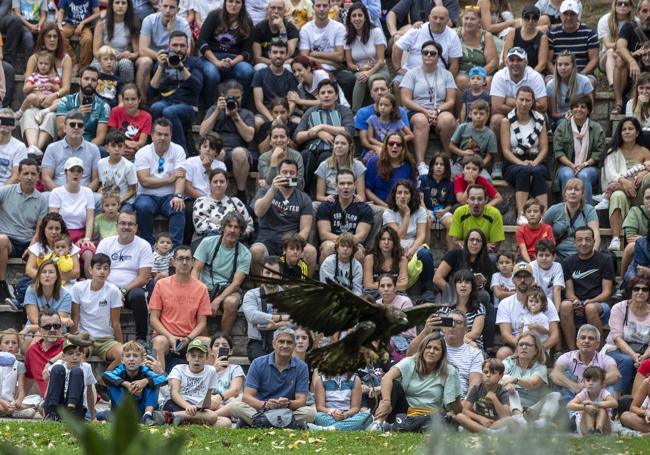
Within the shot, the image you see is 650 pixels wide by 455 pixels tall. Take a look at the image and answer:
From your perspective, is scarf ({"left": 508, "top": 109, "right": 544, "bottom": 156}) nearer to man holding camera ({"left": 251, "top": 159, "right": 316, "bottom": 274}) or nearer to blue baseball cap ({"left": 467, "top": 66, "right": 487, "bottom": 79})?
blue baseball cap ({"left": 467, "top": 66, "right": 487, "bottom": 79})

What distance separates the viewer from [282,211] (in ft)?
45.9

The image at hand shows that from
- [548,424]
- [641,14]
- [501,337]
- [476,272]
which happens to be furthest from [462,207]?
[548,424]

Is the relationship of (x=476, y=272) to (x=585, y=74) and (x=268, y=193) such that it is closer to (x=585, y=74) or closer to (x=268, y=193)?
(x=268, y=193)

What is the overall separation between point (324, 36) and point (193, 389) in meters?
6.33

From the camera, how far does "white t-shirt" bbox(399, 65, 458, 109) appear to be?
15898 mm

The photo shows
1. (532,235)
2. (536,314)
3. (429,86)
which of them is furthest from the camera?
(429,86)

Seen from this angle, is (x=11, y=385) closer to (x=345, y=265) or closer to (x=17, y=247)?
(x=17, y=247)

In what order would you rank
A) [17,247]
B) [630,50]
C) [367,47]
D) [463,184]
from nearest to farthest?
[17,247] → [463,184] → [367,47] → [630,50]

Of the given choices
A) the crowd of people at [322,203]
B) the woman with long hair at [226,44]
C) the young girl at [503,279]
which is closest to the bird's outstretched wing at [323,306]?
the crowd of people at [322,203]

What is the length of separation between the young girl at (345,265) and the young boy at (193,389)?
A: 201cm

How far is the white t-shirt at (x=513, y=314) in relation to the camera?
13.0 m

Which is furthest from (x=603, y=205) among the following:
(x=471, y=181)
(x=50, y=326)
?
(x=50, y=326)

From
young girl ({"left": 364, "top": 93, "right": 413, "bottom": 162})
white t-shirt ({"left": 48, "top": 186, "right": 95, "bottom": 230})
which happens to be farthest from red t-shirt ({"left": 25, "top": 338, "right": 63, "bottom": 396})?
young girl ({"left": 364, "top": 93, "right": 413, "bottom": 162})

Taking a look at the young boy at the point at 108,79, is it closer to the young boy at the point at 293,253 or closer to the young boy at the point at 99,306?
the young boy at the point at 99,306
